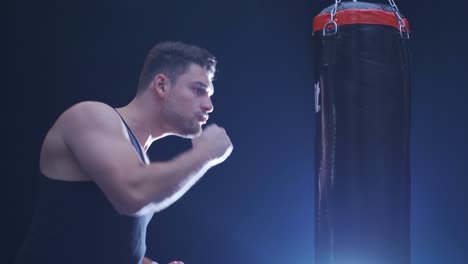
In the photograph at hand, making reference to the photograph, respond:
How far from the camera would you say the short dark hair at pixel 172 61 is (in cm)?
159

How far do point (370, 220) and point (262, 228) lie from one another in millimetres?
994

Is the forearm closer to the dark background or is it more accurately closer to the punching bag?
the punching bag

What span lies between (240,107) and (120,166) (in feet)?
4.85

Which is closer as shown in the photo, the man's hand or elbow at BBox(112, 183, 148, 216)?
elbow at BBox(112, 183, 148, 216)

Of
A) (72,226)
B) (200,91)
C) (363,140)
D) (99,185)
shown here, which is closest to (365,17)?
(363,140)

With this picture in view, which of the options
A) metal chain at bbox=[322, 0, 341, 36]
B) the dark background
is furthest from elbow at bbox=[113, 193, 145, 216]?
the dark background

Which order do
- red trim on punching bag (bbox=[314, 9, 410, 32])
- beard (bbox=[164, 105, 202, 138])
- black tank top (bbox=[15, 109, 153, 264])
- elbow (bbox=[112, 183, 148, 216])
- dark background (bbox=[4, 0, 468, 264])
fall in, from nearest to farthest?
1. elbow (bbox=[112, 183, 148, 216])
2. black tank top (bbox=[15, 109, 153, 264])
3. beard (bbox=[164, 105, 202, 138])
4. red trim on punching bag (bbox=[314, 9, 410, 32])
5. dark background (bbox=[4, 0, 468, 264])

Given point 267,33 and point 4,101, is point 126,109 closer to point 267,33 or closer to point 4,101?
point 4,101

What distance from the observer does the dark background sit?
2.34 meters

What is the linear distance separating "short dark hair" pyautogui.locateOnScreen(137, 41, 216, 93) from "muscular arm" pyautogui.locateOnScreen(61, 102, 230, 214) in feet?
1.27

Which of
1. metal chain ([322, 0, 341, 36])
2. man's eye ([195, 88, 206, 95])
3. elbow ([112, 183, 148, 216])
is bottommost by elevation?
elbow ([112, 183, 148, 216])

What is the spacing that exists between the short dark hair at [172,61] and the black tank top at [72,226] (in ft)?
1.55

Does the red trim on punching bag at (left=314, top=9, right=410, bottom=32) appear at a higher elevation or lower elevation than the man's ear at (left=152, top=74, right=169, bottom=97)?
higher

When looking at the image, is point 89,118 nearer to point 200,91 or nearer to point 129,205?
point 129,205
